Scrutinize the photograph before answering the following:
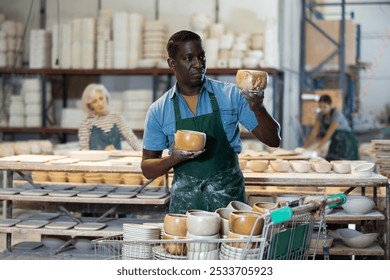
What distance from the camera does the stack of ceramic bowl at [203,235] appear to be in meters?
1.96

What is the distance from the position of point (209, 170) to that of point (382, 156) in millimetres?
2075

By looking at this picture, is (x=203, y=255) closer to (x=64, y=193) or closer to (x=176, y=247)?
(x=176, y=247)

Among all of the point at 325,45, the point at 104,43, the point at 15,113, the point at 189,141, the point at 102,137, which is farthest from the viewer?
the point at 325,45

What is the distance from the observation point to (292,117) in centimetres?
791

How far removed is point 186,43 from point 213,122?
0.36 m

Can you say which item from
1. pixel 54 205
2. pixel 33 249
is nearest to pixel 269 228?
pixel 33 249

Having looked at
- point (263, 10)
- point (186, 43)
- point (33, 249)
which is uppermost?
point (263, 10)

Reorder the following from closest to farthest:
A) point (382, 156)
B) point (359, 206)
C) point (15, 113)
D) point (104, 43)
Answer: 1. point (359, 206)
2. point (382, 156)
3. point (104, 43)
4. point (15, 113)

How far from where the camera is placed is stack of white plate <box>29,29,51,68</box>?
7176mm

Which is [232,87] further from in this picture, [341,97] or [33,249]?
[341,97]

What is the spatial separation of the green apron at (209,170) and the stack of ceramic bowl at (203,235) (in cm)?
63

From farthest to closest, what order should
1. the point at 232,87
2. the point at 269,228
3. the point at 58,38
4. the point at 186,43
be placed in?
the point at 58,38
the point at 232,87
the point at 186,43
the point at 269,228

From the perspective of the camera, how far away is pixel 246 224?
1911 mm

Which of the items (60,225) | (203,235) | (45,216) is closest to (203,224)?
(203,235)
